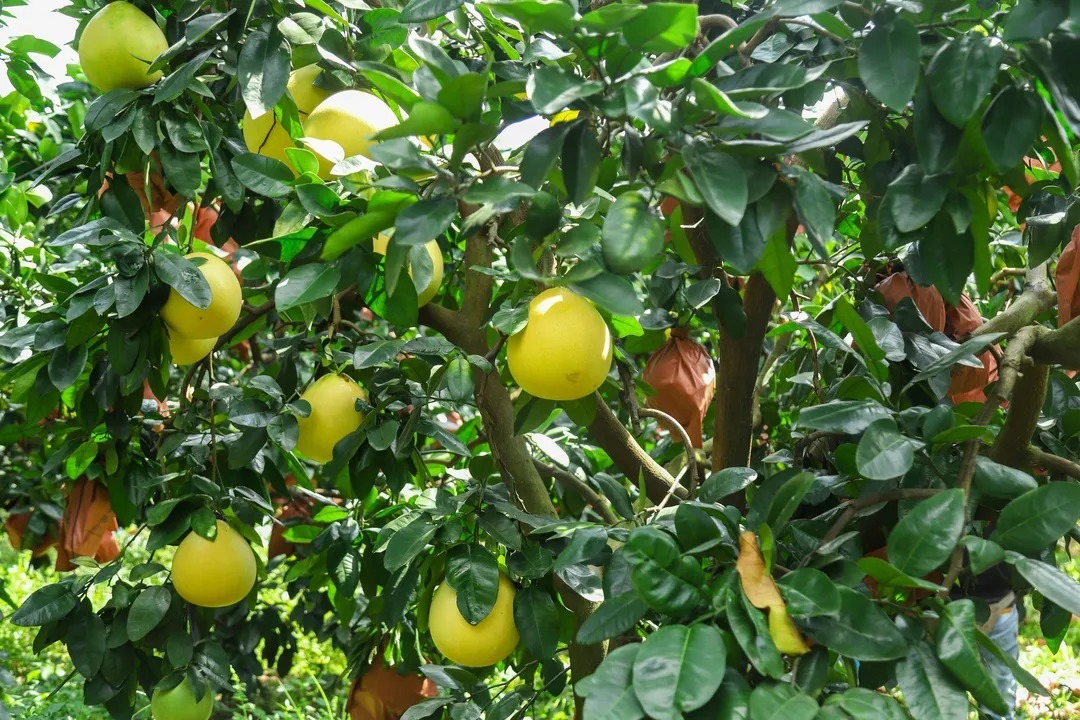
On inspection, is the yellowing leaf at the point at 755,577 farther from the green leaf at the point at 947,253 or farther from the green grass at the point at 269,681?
the green grass at the point at 269,681

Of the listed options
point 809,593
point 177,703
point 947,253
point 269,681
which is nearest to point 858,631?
point 809,593

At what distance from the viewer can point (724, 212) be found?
772 mm

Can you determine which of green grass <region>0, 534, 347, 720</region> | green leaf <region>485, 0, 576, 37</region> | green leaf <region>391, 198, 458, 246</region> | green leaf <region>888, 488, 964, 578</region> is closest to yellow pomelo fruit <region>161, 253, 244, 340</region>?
green leaf <region>391, 198, 458, 246</region>

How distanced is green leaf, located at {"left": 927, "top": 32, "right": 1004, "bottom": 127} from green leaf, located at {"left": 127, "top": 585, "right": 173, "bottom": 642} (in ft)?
3.94

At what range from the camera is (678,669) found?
0.73 m

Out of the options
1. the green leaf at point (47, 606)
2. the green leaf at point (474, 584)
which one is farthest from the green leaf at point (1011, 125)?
the green leaf at point (47, 606)

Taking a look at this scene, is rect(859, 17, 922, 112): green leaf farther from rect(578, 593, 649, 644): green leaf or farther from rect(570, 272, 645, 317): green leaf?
rect(578, 593, 649, 644): green leaf

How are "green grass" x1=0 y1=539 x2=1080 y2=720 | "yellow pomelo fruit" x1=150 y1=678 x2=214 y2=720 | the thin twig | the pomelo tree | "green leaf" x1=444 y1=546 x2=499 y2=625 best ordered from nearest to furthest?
the pomelo tree, "green leaf" x1=444 y1=546 x2=499 y2=625, the thin twig, "yellow pomelo fruit" x1=150 y1=678 x2=214 y2=720, "green grass" x1=0 y1=539 x2=1080 y2=720

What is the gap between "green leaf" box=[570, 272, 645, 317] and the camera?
858 millimetres

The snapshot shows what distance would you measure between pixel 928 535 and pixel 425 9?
656mm

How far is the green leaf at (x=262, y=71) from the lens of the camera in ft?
3.68

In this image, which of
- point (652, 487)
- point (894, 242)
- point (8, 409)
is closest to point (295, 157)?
point (894, 242)

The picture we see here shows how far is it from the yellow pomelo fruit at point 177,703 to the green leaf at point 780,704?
3.63 ft

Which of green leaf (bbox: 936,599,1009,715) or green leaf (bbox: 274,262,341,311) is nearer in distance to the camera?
green leaf (bbox: 936,599,1009,715)
